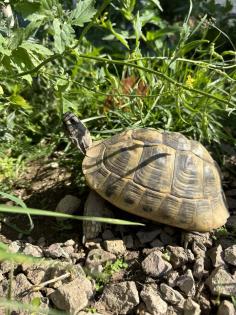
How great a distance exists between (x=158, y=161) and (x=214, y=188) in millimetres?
344

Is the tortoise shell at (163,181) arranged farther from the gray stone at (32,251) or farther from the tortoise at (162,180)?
the gray stone at (32,251)

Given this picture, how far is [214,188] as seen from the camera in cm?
245

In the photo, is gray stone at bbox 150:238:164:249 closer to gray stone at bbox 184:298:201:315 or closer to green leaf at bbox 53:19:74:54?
gray stone at bbox 184:298:201:315

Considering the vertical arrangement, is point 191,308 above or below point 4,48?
below

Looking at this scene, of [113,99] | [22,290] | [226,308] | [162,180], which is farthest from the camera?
[113,99]

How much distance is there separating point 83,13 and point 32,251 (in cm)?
120

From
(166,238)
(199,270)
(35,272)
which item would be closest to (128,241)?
(166,238)

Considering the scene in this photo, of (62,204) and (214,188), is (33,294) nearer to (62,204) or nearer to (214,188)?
(62,204)

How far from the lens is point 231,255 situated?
2262mm

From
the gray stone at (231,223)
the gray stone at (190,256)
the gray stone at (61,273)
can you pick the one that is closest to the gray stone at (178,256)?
the gray stone at (190,256)

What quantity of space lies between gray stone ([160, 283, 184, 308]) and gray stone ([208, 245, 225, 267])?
0.26 metres

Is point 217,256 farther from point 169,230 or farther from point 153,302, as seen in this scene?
point 153,302

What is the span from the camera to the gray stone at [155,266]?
2.24 m

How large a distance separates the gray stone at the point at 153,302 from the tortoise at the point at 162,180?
40 centimetres
